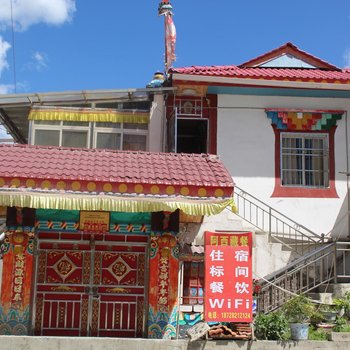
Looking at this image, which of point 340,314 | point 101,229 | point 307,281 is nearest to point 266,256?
point 307,281

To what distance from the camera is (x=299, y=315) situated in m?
10.7

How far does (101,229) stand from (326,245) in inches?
205

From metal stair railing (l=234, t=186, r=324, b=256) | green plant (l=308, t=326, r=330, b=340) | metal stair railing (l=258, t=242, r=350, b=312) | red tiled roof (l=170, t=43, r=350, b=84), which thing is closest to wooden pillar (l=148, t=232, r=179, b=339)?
metal stair railing (l=258, t=242, r=350, b=312)

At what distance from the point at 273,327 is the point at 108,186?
4.04m

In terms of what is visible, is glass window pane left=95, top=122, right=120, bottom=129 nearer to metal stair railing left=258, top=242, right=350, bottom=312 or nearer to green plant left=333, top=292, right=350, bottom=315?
metal stair railing left=258, top=242, right=350, bottom=312

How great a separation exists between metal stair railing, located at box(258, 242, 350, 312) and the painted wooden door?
9.03 ft

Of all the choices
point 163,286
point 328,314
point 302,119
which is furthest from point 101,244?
point 302,119

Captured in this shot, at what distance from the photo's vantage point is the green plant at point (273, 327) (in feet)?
34.3

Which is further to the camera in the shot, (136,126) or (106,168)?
(136,126)

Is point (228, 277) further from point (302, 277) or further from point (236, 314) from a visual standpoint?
point (302, 277)

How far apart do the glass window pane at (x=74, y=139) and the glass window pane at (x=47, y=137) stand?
0.65 ft

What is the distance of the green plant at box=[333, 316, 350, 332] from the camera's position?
10981 millimetres

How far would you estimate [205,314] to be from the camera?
10.2 m

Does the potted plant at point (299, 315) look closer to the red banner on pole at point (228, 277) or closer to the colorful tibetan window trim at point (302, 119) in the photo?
the red banner on pole at point (228, 277)
